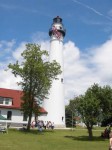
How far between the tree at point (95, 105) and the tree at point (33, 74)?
33.5 feet

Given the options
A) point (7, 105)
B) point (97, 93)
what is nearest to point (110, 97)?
point (97, 93)

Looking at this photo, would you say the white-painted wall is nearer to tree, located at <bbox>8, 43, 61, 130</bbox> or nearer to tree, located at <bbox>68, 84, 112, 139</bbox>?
tree, located at <bbox>8, 43, 61, 130</bbox>

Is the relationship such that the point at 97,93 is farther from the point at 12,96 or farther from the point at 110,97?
the point at 12,96

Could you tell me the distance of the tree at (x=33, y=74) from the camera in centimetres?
4500

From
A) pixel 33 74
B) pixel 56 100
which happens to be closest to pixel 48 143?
pixel 33 74

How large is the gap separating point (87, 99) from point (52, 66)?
12.8 metres

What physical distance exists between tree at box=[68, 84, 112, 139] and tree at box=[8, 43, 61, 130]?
1021cm

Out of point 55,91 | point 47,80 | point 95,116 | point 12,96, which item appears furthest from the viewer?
point 12,96

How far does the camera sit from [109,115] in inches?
1421

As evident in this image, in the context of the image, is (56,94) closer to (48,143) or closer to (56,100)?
(56,100)

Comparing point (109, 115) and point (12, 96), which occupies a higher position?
point (12, 96)

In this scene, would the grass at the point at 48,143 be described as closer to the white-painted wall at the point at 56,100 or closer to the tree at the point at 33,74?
the tree at the point at 33,74

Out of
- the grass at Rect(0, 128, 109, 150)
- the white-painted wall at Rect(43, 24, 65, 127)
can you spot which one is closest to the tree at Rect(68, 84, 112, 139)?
the grass at Rect(0, 128, 109, 150)

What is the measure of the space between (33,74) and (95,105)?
1344 cm
